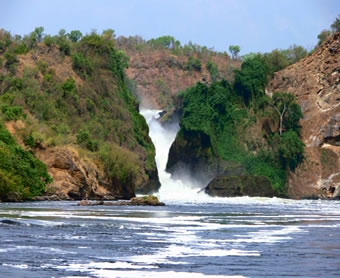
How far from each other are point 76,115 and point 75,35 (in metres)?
45.9

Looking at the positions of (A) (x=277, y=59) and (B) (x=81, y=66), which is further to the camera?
(A) (x=277, y=59)

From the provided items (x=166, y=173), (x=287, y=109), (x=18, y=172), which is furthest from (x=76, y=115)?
(x=287, y=109)

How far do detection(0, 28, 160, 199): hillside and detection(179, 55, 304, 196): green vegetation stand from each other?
1632 cm

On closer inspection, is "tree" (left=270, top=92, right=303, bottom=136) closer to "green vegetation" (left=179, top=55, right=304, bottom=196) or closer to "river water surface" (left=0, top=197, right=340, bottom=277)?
"green vegetation" (left=179, top=55, right=304, bottom=196)

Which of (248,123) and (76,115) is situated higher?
(248,123)

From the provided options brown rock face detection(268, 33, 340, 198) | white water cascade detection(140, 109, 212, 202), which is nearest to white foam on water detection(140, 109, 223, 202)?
white water cascade detection(140, 109, 212, 202)

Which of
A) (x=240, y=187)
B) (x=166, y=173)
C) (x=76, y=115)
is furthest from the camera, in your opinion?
(x=166, y=173)

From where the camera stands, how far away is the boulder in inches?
5408

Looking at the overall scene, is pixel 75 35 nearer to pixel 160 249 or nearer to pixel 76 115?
pixel 76 115

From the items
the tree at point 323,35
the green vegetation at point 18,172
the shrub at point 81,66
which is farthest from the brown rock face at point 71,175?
the tree at point 323,35

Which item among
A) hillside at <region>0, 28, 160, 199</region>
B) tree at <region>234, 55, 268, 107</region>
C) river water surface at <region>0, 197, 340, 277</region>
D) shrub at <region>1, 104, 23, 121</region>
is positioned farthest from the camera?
tree at <region>234, 55, 268, 107</region>

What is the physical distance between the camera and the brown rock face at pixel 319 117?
154m

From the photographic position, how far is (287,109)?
159 metres

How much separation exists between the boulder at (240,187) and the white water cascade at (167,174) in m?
1.81
